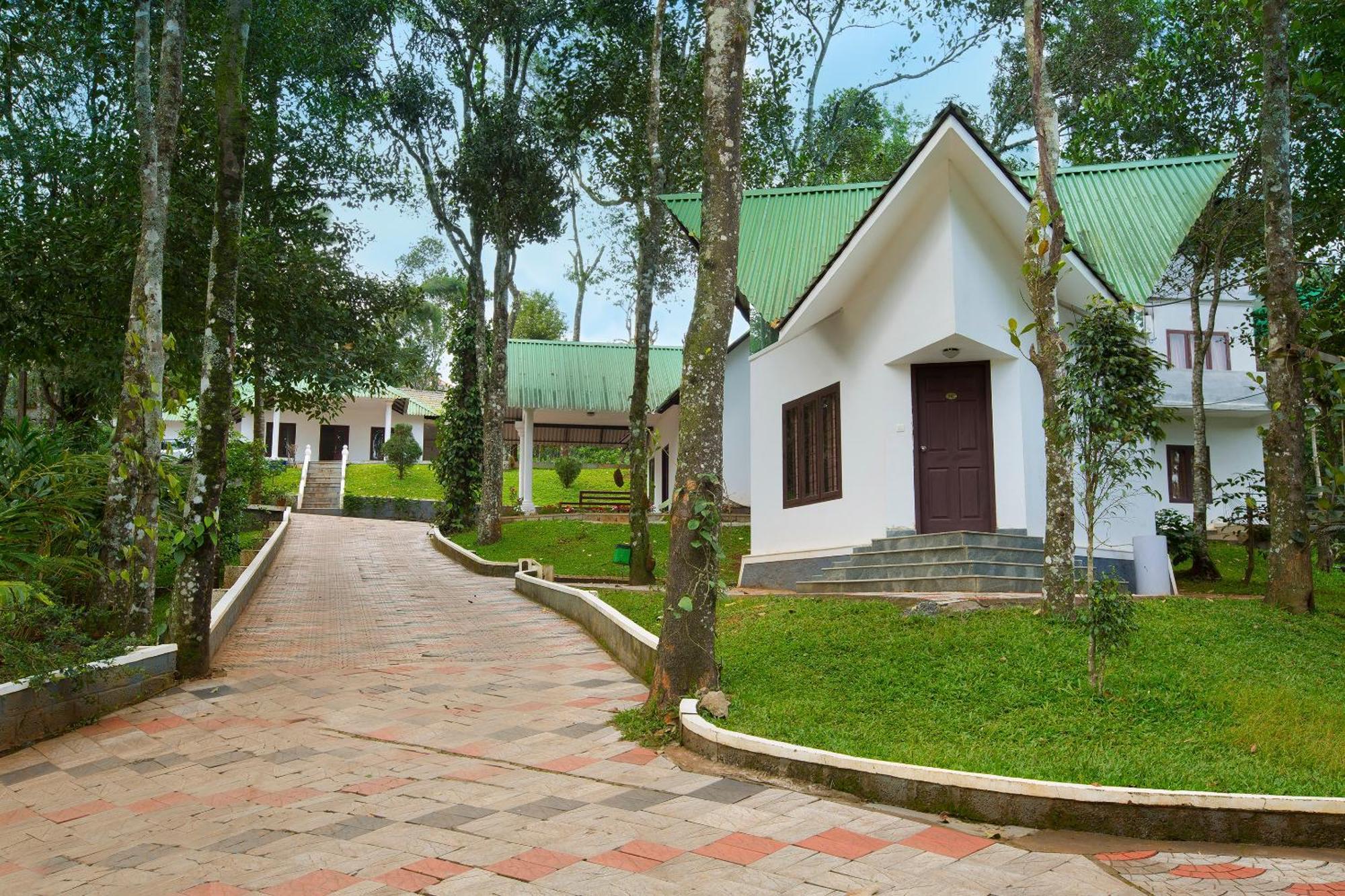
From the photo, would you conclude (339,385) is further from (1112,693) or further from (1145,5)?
(1145,5)

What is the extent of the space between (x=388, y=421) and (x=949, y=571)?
116ft

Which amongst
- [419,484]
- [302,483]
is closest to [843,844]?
[302,483]

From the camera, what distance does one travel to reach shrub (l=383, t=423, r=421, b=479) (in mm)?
36500

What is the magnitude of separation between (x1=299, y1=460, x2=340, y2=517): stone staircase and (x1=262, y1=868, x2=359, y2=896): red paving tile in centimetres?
2769

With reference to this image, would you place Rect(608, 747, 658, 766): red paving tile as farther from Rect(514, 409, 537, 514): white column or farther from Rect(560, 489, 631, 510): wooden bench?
Rect(560, 489, 631, 510): wooden bench

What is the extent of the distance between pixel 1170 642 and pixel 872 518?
520 centimetres

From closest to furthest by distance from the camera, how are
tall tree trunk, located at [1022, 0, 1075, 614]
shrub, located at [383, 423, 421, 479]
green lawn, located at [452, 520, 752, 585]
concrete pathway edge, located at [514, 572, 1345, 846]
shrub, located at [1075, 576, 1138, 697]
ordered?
concrete pathway edge, located at [514, 572, 1345, 846], shrub, located at [1075, 576, 1138, 697], tall tree trunk, located at [1022, 0, 1075, 614], green lawn, located at [452, 520, 752, 585], shrub, located at [383, 423, 421, 479]

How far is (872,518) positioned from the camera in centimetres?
1266

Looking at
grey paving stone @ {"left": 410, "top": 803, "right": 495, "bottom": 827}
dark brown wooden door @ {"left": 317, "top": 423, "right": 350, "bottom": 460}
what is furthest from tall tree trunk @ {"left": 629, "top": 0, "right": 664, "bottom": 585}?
dark brown wooden door @ {"left": 317, "top": 423, "right": 350, "bottom": 460}

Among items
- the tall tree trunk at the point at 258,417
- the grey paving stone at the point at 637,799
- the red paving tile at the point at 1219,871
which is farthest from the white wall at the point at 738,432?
the red paving tile at the point at 1219,871

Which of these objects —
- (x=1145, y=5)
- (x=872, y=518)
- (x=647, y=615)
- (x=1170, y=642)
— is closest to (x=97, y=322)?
(x=647, y=615)

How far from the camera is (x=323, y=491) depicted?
32.7 m

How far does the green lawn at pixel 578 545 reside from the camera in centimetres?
1681

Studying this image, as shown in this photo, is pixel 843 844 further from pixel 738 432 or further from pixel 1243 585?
pixel 738 432
